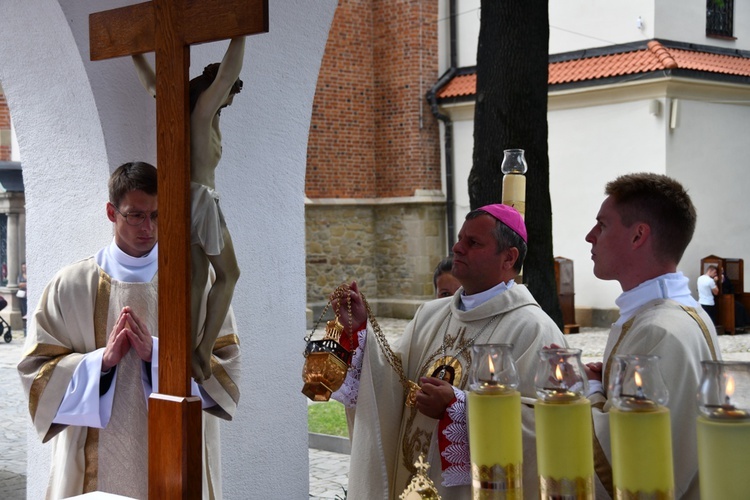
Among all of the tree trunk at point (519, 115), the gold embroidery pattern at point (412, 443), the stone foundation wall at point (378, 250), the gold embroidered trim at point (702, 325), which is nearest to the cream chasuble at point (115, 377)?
the gold embroidery pattern at point (412, 443)

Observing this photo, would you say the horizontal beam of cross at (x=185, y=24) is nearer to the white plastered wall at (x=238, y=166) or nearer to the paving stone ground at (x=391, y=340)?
the white plastered wall at (x=238, y=166)

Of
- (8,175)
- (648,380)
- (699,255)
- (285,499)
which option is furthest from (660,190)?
(8,175)

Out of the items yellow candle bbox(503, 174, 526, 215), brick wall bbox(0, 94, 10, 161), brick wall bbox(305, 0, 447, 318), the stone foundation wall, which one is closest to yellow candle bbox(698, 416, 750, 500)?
yellow candle bbox(503, 174, 526, 215)

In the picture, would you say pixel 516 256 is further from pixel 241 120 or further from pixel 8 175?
pixel 8 175

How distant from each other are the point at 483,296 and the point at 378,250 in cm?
1619

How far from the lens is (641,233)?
247cm

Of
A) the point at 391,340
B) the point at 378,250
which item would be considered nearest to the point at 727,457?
the point at 391,340

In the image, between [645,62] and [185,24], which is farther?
[645,62]

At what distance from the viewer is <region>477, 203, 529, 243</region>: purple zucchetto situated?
3.19m

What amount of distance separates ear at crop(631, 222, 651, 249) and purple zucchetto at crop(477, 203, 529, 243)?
731mm

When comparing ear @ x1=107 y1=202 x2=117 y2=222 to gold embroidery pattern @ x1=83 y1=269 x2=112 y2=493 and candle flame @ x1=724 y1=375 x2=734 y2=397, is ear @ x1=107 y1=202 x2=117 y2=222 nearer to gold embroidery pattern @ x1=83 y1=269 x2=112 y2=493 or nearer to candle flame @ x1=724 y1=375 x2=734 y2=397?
gold embroidery pattern @ x1=83 y1=269 x2=112 y2=493

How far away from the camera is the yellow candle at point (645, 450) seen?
4.47 feet

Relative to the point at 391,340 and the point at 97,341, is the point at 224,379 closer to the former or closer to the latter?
the point at 97,341

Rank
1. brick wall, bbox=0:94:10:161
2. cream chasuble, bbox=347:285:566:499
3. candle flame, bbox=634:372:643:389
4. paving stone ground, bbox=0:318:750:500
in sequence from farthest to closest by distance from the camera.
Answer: brick wall, bbox=0:94:10:161
paving stone ground, bbox=0:318:750:500
cream chasuble, bbox=347:285:566:499
candle flame, bbox=634:372:643:389
